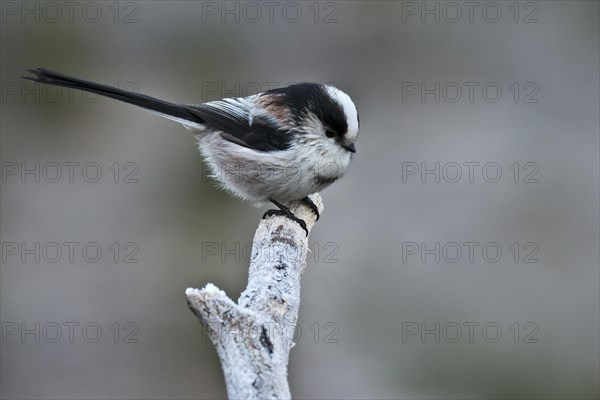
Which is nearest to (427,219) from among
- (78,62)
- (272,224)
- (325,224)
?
(325,224)

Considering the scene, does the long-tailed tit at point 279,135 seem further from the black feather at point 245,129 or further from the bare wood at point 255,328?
the bare wood at point 255,328

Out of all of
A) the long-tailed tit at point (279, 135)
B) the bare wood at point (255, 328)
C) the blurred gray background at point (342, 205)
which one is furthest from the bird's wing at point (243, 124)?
the blurred gray background at point (342, 205)

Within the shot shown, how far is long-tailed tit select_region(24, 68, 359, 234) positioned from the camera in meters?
3.89

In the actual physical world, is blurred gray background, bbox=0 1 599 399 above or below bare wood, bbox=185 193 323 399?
above

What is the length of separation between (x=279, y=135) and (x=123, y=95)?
772 mm

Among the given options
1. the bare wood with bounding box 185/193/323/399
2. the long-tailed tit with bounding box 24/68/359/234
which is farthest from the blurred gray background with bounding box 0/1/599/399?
the bare wood with bounding box 185/193/323/399

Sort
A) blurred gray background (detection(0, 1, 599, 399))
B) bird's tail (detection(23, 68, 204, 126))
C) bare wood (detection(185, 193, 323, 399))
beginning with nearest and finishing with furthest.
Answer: bare wood (detection(185, 193, 323, 399)) < bird's tail (detection(23, 68, 204, 126)) < blurred gray background (detection(0, 1, 599, 399))

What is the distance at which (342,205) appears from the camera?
6.63 metres

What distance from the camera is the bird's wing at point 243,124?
402 cm

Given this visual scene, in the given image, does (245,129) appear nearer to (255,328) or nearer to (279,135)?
(279,135)

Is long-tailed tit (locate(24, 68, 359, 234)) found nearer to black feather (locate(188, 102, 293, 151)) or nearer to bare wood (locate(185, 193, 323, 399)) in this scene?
black feather (locate(188, 102, 293, 151))

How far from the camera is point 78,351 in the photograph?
5.55 m

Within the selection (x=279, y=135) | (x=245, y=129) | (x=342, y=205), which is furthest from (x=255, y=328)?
(x=342, y=205)

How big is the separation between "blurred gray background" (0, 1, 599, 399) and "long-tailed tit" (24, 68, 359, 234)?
1766mm
